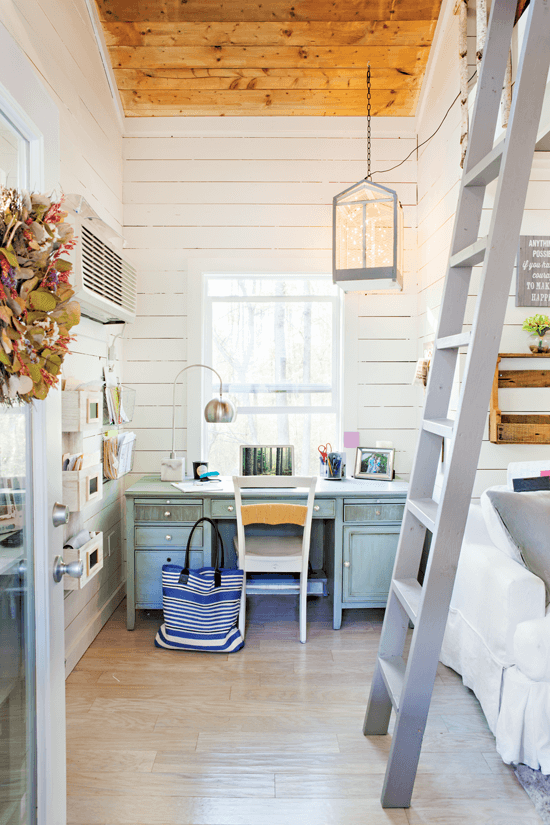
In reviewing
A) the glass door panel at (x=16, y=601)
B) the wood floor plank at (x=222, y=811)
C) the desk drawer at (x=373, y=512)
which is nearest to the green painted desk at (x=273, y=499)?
the desk drawer at (x=373, y=512)

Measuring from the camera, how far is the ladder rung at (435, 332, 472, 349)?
1.52 metres

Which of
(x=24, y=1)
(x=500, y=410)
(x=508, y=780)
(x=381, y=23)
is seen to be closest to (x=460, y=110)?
(x=381, y=23)

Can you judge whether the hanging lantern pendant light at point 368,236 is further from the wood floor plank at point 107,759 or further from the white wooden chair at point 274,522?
the wood floor plank at point 107,759

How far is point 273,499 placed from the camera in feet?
9.55

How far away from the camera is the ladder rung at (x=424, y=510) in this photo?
5.19ft

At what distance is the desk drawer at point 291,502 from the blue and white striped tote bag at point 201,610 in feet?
0.83

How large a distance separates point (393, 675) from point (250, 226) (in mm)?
2597

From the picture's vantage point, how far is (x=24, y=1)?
1.96 metres

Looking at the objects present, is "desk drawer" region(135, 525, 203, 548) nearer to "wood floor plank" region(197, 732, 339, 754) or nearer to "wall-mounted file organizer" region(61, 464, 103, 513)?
"wall-mounted file organizer" region(61, 464, 103, 513)

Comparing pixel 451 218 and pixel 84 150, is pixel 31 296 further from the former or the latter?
pixel 451 218

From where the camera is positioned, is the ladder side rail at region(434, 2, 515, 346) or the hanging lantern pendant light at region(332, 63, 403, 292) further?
the hanging lantern pendant light at region(332, 63, 403, 292)

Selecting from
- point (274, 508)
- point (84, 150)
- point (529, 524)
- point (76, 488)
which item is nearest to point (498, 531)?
point (529, 524)

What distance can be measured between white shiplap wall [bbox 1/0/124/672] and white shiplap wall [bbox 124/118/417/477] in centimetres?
26

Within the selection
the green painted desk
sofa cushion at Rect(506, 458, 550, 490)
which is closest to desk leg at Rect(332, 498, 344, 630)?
the green painted desk
